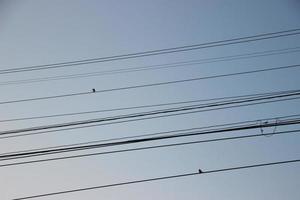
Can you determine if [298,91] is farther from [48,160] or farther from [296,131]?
[48,160]

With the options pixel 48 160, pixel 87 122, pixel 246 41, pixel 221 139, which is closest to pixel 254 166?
pixel 221 139

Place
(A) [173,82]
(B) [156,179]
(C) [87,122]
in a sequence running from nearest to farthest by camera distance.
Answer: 1. (C) [87,122]
2. (B) [156,179]
3. (A) [173,82]

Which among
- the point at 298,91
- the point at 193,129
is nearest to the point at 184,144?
the point at 193,129

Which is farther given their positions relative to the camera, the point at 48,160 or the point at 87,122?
the point at 48,160

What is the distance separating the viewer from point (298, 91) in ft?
19.4

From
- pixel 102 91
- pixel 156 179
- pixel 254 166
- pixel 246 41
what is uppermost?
pixel 246 41

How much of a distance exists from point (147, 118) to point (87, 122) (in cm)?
111

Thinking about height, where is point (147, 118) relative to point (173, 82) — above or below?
below

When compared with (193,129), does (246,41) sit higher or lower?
higher

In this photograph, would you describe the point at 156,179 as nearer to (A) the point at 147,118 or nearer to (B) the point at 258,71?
(A) the point at 147,118

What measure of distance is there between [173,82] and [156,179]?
72.3 inches

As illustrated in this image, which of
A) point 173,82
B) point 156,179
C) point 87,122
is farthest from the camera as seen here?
point 173,82

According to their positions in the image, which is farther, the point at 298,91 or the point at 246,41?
the point at 246,41

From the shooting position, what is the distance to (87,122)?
5750mm
